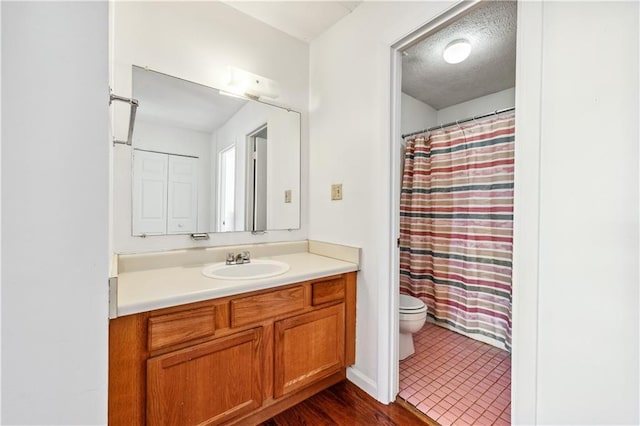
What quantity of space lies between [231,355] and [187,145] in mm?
1160

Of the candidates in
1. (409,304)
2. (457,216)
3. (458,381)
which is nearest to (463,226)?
(457,216)

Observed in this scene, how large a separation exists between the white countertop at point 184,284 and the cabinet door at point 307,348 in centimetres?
23

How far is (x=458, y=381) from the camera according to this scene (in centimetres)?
169

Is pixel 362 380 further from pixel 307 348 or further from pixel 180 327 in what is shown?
pixel 180 327

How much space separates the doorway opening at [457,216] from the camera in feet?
5.07

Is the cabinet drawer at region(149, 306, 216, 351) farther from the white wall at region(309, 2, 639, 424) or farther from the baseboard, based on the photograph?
the white wall at region(309, 2, 639, 424)

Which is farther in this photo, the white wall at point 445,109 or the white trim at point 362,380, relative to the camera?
the white wall at point 445,109

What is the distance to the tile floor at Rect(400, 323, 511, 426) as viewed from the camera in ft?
4.63

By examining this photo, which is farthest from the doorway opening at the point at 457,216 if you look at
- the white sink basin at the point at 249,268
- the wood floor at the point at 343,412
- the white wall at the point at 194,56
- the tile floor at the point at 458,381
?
the white wall at the point at 194,56
